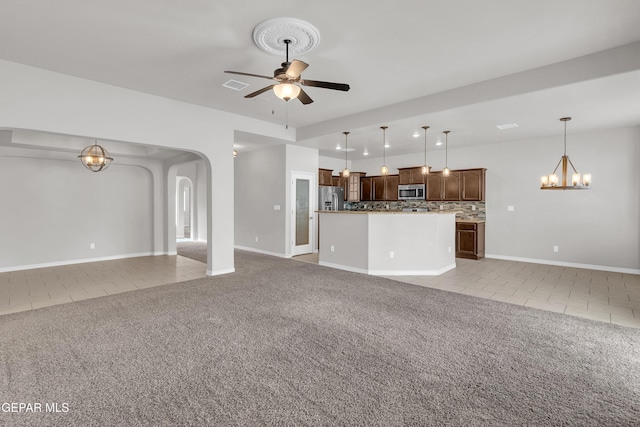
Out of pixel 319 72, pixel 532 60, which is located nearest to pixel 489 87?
pixel 532 60

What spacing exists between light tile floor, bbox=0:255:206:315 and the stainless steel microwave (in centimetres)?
559

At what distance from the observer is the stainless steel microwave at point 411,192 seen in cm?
850

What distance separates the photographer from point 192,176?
10734 mm

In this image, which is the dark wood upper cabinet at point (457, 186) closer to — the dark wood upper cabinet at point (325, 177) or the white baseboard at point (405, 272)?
the dark wood upper cabinet at point (325, 177)

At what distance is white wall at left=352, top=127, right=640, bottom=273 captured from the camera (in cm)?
590

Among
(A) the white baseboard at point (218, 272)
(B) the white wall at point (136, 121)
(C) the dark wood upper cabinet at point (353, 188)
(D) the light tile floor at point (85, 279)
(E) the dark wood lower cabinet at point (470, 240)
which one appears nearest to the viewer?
(B) the white wall at point (136, 121)

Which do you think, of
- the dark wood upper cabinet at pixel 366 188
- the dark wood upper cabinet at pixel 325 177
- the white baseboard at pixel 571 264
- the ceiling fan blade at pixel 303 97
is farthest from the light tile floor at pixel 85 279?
the white baseboard at pixel 571 264

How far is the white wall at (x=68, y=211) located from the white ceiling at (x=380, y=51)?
3.53 metres

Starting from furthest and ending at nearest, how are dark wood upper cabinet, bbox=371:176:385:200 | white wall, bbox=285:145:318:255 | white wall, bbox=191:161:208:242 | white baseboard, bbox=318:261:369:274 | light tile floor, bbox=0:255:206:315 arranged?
white wall, bbox=191:161:208:242
dark wood upper cabinet, bbox=371:176:385:200
white wall, bbox=285:145:318:255
white baseboard, bbox=318:261:369:274
light tile floor, bbox=0:255:206:315

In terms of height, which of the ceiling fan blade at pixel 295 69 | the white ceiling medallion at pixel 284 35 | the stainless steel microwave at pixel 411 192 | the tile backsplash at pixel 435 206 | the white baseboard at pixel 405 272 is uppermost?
the white ceiling medallion at pixel 284 35

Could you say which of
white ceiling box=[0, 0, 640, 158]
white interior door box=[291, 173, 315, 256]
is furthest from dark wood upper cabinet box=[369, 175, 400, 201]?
white ceiling box=[0, 0, 640, 158]

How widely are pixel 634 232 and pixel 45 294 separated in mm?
9895

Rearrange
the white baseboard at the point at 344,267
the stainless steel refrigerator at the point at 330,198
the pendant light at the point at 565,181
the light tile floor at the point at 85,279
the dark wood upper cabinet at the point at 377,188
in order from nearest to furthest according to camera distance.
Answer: the light tile floor at the point at 85,279
the pendant light at the point at 565,181
the white baseboard at the point at 344,267
the stainless steel refrigerator at the point at 330,198
the dark wood upper cabinet at the point at 377,188

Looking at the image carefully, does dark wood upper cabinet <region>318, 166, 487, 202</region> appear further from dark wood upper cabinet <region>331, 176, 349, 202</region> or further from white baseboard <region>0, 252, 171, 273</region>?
white baseboard <region>0, 252, 171, 273</region>
